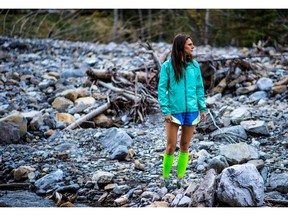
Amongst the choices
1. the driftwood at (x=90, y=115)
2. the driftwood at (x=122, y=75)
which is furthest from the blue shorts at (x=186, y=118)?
the driftwood at (x=122, y=75)

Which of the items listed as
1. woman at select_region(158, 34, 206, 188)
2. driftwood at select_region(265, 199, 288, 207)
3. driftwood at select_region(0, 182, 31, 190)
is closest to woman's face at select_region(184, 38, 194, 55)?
woman at select_region(158, 34, 206, 188)

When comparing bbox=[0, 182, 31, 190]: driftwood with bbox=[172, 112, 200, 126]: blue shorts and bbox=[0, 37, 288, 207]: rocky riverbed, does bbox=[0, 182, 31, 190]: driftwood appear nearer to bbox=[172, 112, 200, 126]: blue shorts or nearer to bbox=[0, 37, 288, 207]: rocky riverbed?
bbox=[0, 37, 288, 207]: rocky riverbed

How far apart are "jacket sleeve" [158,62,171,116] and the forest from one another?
2975mm

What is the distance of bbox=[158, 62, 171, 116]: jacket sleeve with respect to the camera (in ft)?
7.63

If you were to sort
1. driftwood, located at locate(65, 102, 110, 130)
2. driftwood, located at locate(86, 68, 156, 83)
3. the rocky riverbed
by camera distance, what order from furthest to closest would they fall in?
driftwood, located at locate(86, 68, 156, 83) → driftwood, located at locate(65, 102, 110, 130) → the rocky riverbed

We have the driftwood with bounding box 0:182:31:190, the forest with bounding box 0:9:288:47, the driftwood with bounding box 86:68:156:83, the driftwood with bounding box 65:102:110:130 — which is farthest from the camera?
the forest with bounding box 0:9:288:47

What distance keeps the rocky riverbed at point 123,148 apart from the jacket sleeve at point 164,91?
54 cm

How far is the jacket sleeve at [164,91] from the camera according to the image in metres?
2.32

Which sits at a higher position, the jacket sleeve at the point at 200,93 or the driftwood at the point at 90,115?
the jacket sleeve at the point at 200,93

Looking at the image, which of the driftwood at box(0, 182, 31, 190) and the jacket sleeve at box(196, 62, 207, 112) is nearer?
the jacket sleeve at box(196, 62, 207, 112)

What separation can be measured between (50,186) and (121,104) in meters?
1.53

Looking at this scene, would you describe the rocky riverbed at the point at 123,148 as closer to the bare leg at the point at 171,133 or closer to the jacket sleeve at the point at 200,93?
the bare leg at the point at 171,133

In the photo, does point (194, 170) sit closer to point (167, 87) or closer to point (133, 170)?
point (133, 170)

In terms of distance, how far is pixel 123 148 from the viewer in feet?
9.86
